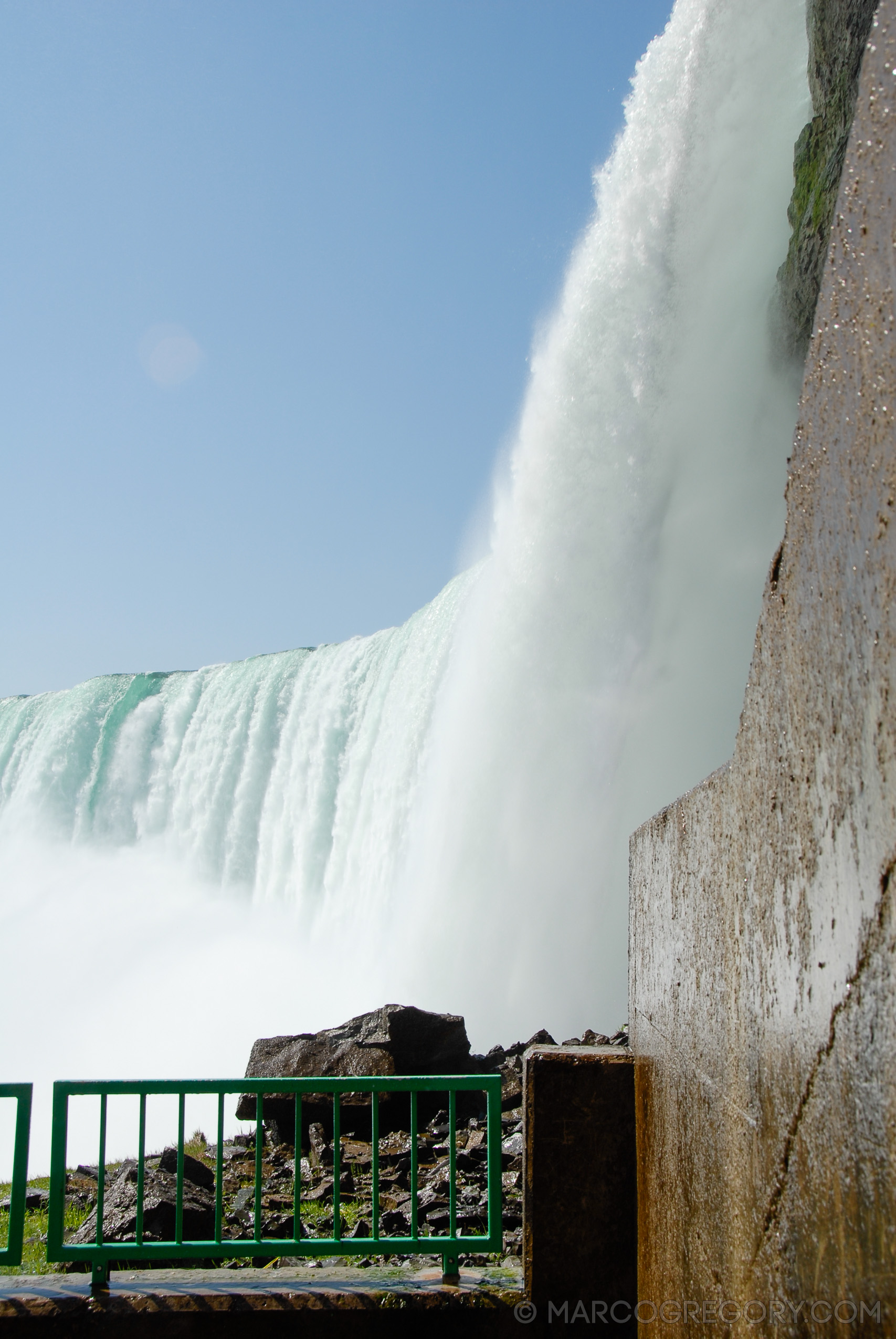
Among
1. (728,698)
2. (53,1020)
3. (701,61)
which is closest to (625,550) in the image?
(728,698)

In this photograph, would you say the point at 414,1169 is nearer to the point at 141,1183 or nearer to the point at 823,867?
the point at 141,1183

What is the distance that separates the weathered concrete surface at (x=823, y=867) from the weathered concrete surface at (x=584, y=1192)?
123 cm

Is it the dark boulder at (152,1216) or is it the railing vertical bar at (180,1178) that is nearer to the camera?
the railing vertical bar at (180,1178)

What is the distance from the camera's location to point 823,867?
171 cm

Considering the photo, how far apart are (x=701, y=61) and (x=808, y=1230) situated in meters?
17.5

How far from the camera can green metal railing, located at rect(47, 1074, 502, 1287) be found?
398 centimetres

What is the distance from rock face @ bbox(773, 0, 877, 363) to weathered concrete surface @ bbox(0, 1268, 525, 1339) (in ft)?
34.6

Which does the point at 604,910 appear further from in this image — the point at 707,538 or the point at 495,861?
the point at 707,538

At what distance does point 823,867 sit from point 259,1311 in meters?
3.27

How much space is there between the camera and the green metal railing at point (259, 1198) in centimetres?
398

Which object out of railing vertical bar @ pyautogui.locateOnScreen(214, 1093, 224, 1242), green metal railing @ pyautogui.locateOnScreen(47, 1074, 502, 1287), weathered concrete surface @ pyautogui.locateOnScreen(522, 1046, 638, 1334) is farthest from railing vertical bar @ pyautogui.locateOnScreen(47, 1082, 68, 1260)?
weathered concrete surface @ pyautogui.locateOnScreen(522, 1046, 638, 1334)

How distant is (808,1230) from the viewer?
174 centimetres

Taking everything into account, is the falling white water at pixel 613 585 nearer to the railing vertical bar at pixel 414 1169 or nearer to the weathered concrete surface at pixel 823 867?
the railing vertical bar at pixel 414 1169

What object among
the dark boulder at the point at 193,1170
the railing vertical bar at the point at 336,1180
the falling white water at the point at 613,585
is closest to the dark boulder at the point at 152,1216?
the dark boulder at the point at 193,1170
